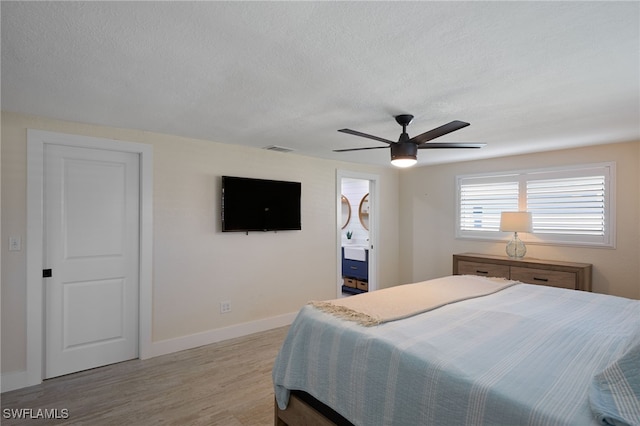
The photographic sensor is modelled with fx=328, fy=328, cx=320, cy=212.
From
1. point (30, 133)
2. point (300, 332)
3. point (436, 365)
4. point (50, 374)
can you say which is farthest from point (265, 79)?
point (50, 374)

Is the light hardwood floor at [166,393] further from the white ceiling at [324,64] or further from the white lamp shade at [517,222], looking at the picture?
the white lamp shade at [517,222]

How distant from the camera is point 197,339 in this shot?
360 centimetres

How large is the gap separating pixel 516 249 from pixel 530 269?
0.36 metres

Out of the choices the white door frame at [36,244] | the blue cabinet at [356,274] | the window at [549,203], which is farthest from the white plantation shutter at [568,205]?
the white door frame at [36,244]

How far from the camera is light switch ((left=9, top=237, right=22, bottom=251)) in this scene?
271 centimetres

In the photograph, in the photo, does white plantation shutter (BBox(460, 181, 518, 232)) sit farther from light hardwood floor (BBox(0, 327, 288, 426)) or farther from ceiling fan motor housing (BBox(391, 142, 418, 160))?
light hardwood floor (BBox(0, 327, 288, 426))

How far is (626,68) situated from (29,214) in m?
4.36

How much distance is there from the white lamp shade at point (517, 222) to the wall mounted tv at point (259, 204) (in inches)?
104

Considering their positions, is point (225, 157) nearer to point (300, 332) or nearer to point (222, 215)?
point (222, 215)

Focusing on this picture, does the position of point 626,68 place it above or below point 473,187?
above

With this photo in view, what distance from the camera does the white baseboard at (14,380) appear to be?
104 inches

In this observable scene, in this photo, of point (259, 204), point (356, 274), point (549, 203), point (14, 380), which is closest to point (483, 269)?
point (549, 203)

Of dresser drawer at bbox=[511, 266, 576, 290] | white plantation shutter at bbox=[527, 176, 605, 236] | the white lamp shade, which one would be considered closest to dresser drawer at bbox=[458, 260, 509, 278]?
dresser drawer at bbox=[511, 266, 576, 290]

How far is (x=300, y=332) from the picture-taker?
6.98ft
